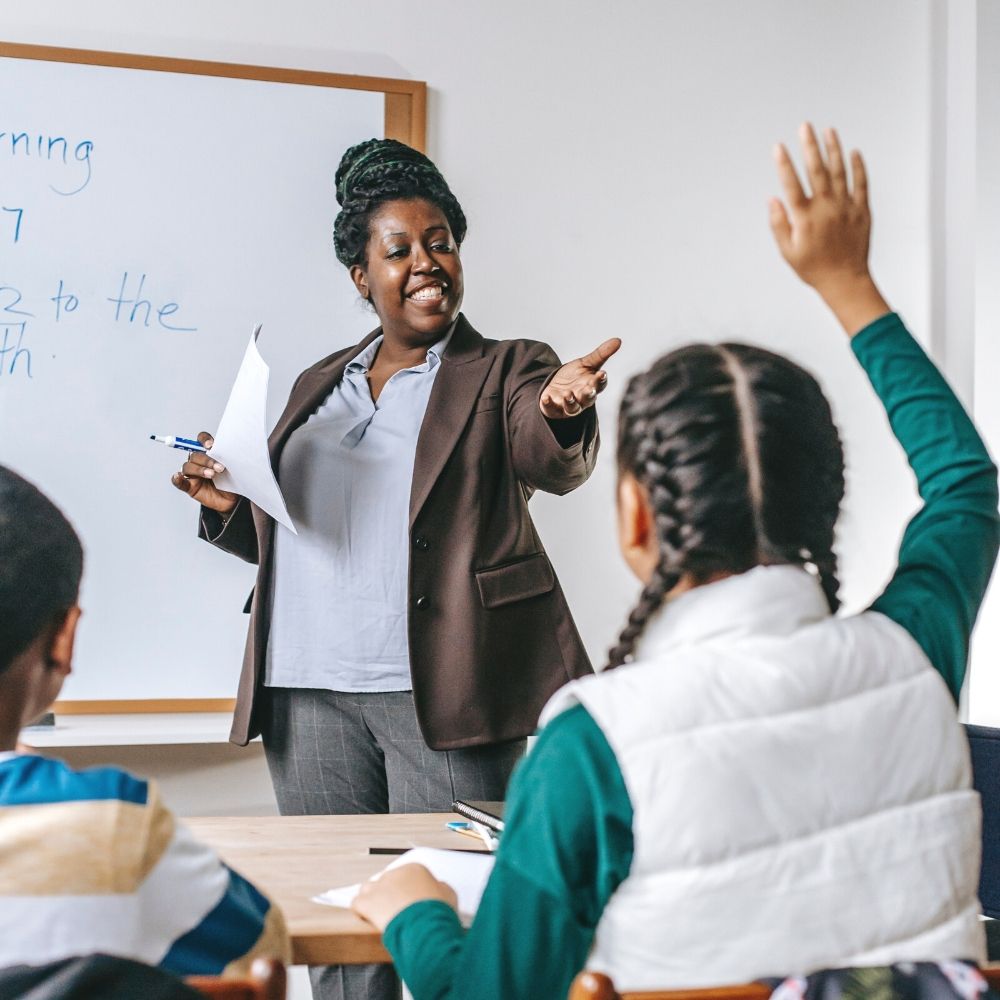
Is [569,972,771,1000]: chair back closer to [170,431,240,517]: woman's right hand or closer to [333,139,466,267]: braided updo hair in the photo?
[170,431,240,517]: woman's right hand

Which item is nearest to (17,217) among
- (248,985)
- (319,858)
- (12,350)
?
(12,350)

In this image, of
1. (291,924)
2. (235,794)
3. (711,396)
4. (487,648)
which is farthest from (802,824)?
(235,794)

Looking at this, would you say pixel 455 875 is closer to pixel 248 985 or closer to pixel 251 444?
pixel 248 985

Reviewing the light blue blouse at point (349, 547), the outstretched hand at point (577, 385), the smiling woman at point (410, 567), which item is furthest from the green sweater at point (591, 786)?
the light blue blouse at point (349, 547)

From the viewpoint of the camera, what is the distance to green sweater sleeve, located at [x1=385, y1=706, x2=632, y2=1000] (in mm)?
775

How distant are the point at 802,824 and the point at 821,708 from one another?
0.25 ft

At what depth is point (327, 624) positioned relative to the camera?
6.09 feet

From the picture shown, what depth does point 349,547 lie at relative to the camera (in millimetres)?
1890

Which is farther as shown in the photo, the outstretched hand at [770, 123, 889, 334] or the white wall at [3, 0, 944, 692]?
the white wall at [3, 0, 944, 692]

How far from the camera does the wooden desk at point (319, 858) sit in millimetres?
1034

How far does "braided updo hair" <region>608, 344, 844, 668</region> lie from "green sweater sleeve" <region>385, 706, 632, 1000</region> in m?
0.13

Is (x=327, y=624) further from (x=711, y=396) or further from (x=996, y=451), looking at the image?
(x=996, y=451)

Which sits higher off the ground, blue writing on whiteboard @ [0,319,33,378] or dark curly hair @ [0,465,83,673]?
blue writing on whiteboard @ [0,319,33,378]

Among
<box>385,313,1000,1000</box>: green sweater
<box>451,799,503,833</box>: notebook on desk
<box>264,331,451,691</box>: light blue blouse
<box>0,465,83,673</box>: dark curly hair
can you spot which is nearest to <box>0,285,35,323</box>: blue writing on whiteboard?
<box>264,331,451,691</box>: light blue blouse
